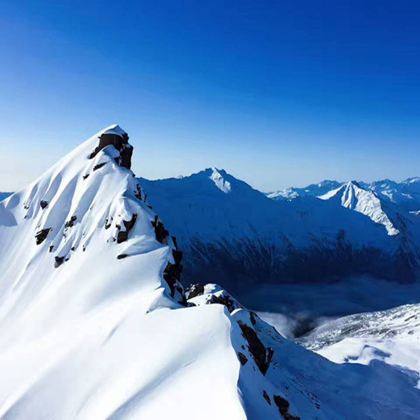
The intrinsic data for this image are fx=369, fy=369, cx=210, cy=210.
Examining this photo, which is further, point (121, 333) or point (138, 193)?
point (138, 193)

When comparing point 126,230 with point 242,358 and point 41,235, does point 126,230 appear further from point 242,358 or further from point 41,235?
point 242,358

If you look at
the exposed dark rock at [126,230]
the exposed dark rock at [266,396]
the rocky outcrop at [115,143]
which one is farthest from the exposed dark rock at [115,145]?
the exposed dark rock at [266,396]

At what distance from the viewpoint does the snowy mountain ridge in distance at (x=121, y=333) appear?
26766mm

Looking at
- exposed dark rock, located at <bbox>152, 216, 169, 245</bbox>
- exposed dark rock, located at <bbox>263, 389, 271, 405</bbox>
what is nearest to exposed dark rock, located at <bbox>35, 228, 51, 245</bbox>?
exposed dark rock, located at <bbox>152, 216, 169, 245</bbox>

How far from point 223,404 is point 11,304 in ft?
199

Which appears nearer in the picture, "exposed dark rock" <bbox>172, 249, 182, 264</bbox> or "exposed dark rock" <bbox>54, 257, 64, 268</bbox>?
"exposed dark rock" <bbox>172, 249, 182, 264</bbox>

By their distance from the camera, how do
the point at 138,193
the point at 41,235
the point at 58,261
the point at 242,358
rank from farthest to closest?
the point at 41,235
the point at 138,193
the point at 58,261
the point at 242,358

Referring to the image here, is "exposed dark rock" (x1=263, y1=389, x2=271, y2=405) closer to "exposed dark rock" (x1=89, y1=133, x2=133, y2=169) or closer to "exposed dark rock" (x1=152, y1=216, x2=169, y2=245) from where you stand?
"exposed dark rock" (x1=152, y1=216, x2=169, y2=245)

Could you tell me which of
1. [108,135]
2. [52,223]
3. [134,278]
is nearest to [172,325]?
[134,278]

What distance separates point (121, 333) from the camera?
115ft

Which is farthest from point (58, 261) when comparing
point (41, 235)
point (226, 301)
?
point (226, 301)

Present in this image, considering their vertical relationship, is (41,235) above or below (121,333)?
above

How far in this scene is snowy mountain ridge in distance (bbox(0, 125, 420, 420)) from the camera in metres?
26.8

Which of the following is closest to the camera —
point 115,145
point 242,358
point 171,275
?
point 242,358
